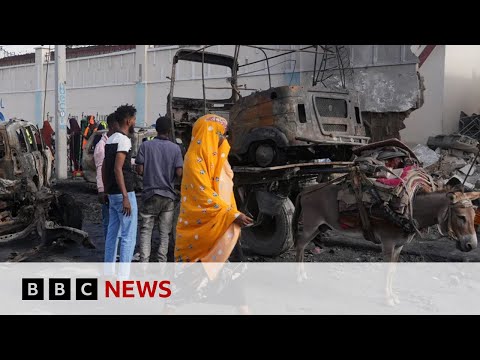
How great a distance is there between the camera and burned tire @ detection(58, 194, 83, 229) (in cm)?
779

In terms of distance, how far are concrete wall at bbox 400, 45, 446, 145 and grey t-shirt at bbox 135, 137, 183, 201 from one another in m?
9.42

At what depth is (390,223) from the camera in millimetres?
5172

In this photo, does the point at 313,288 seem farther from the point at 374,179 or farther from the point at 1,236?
the point at 1,236

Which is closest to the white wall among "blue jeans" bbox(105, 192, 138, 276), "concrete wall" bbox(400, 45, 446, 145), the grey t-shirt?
"concrete wall" bbox(400, 45, 446, 145)

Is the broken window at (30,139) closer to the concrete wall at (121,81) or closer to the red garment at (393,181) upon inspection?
the red garment at (393,181)

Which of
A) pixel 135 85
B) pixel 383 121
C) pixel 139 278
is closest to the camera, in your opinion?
pixel 139 278

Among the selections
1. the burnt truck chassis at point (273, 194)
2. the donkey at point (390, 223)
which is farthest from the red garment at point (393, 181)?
the burnt truck chassis at point (273, 194)

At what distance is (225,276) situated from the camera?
4086 mm

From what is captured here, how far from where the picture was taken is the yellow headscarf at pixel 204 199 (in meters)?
3.95

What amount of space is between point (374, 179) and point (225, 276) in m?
2.05

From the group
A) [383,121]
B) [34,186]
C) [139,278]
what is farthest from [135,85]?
[139,278]

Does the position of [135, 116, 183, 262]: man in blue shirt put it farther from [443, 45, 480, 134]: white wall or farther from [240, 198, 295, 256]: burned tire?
[443, 45, 480, 134]: white wall

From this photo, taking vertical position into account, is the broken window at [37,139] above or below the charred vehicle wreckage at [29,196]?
above

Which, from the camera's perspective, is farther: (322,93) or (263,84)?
(263,84)
